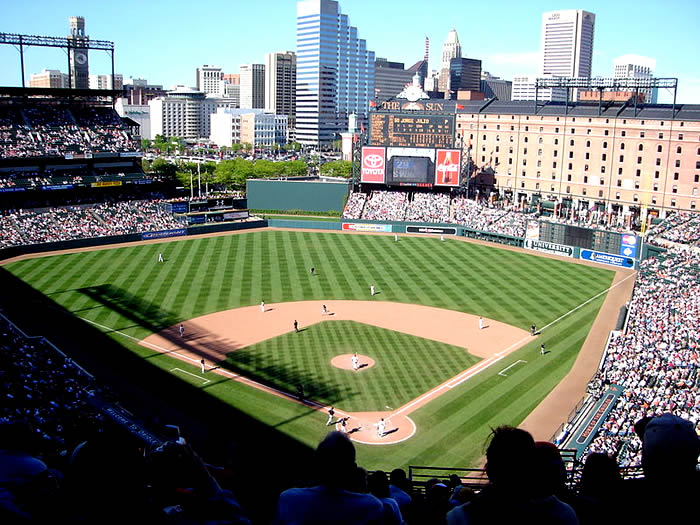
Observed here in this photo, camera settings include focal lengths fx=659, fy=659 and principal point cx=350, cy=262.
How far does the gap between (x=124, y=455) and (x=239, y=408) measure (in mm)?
25959

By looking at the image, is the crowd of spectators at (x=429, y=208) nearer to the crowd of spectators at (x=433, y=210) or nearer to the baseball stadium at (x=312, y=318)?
the crowd of spectators at (x=433, y=210)

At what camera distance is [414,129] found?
78.9 metres

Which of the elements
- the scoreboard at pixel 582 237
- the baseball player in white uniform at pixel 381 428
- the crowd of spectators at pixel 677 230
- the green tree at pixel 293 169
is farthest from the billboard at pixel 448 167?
the baseball player in white uniform at pixel 381 428

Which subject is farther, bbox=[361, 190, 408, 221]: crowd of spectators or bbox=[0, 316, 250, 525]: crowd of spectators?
bbox=[361, 190, 408, 221]: crowd of spectators

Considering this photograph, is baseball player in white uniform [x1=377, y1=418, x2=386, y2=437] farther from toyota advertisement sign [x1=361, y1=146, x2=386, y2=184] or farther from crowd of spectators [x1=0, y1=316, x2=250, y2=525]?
toyota advertisement sign [x1=361, y1=146, x2=386, y2=184]

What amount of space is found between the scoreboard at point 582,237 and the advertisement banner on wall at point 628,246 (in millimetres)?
180

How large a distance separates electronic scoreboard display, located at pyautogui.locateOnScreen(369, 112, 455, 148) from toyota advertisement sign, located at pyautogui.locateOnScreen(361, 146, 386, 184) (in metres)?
1.32

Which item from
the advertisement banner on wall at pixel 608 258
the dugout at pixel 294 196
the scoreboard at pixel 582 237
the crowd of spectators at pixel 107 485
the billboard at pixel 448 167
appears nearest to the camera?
the crowd of spectators at pixel 107 485

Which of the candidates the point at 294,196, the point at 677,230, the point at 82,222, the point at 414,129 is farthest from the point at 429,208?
the point at 82,222

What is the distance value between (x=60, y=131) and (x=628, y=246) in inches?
2506

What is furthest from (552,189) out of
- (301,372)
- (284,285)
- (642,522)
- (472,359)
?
(642,522)

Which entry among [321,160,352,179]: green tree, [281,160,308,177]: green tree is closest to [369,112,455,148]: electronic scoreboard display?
[321,160,352,179]: green tree

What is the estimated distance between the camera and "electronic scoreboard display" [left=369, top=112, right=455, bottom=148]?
7850 cm

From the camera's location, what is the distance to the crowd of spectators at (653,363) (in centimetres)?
2394
